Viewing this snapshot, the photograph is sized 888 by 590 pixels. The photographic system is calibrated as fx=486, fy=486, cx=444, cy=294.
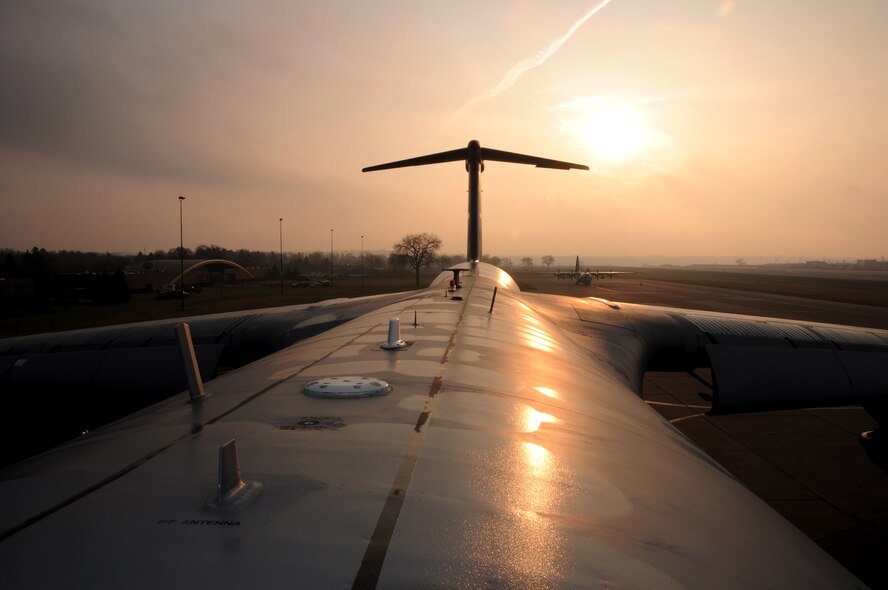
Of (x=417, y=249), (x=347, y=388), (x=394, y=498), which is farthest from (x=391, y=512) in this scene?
(x=417, y=249)

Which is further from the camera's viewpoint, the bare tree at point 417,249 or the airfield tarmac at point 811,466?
the bare tree at point 417,249

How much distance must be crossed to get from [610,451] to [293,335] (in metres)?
7.11

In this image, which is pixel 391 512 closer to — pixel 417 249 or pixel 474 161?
pixel 474 161

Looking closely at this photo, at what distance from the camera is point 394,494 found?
1.89 meters

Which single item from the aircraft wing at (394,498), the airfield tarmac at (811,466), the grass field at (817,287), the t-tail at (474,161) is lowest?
the airfield tarmac at (811,466)

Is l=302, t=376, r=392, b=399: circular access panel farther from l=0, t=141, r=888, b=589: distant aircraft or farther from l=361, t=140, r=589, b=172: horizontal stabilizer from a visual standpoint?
l=361, t=140, r=589, b=172: horizontal stabilizer

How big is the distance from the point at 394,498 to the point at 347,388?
1499 mm

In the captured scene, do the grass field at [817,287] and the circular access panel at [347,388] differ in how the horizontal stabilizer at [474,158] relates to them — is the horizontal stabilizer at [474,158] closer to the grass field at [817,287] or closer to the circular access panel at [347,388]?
the circular access panel at [347,388]

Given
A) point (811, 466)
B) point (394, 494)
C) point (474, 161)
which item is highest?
point (474, 161)

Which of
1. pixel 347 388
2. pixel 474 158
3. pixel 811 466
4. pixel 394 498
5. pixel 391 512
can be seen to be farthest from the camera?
pixel 474 158

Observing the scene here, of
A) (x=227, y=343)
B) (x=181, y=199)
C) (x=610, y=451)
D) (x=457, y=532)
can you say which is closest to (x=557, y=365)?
(x=610, y=451)

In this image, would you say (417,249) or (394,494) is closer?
(394,494)

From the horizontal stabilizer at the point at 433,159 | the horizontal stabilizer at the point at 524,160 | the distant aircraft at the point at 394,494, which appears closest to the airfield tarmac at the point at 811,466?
the distant aircraft at the point at 394,494

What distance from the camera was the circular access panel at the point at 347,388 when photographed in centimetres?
321
